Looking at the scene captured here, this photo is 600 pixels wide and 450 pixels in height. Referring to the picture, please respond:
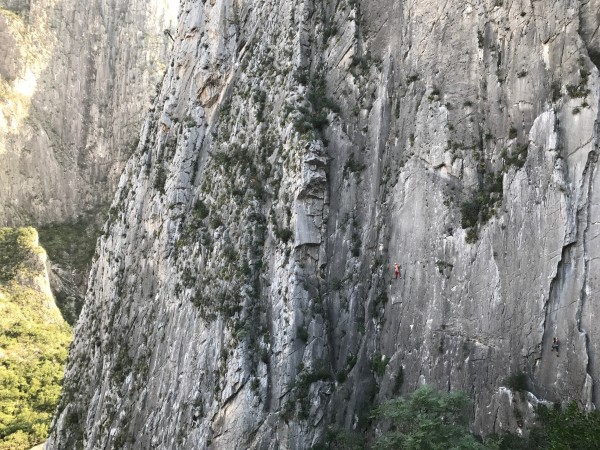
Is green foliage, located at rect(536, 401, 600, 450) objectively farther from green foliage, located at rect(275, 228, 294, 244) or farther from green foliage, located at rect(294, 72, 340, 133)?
green foliage, located at rect(294, 72, 340, 133)

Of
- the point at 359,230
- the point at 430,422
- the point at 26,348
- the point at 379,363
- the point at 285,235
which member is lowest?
the point at 26,348

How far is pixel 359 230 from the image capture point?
87.4 feet

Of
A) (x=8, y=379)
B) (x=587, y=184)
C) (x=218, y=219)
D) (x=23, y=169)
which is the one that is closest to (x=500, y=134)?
(x=587, y=184)

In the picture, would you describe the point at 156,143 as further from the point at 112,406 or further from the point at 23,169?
the point at 23,169

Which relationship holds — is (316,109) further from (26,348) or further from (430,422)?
(26,348)

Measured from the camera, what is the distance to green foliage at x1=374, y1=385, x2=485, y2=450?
1662 centimetres

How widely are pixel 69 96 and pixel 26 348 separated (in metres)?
51.4

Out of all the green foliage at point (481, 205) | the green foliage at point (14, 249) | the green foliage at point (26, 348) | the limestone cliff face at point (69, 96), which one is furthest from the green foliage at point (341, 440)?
the limestone cliff face at point (69, 96)

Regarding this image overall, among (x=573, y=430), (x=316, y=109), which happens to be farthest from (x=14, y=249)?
(x=573, y=430)

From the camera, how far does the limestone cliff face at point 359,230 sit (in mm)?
18938

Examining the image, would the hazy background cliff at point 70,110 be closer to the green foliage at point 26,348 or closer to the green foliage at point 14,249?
the green foliage at point 14,249

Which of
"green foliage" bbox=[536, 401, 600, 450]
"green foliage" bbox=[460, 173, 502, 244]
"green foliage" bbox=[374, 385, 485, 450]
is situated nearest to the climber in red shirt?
"green foliage" bbox=[460, 173, 502, 244]

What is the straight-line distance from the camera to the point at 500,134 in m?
21.7

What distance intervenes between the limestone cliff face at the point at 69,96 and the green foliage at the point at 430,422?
79.7m
